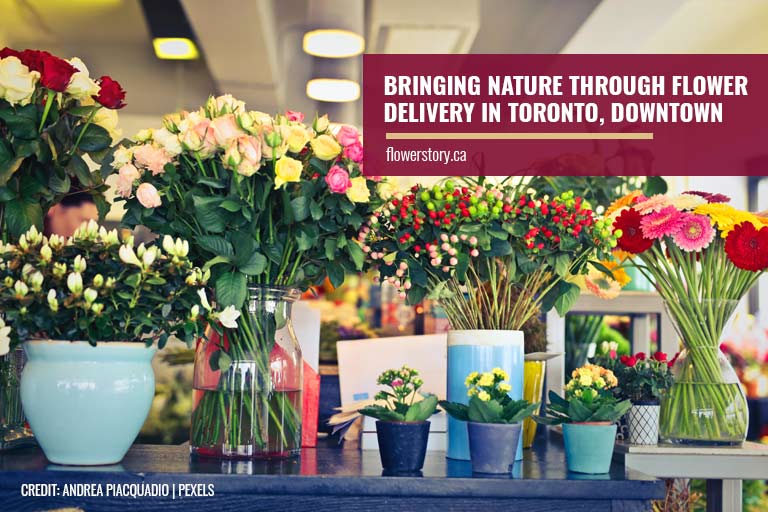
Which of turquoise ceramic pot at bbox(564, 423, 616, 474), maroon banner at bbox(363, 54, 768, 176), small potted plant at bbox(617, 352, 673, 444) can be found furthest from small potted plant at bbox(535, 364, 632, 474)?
maroon banner at bbox(363, 54, 768, 176)

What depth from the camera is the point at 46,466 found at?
3.65 feet

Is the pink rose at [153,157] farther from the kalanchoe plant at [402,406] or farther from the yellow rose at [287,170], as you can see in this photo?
the kalanchoe plant at [402,406]

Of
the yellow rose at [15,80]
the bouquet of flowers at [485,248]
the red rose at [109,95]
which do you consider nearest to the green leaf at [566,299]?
the bouquet of flowers at [485,248]

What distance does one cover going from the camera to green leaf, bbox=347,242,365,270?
4.15 ft

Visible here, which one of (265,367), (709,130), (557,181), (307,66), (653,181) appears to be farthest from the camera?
(709,130)

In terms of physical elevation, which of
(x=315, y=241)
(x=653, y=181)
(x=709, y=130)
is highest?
(x=709, y=130)

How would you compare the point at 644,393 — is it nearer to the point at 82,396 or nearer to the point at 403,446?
the point at 403,446

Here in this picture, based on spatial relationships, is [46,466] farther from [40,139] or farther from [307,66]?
[307,66]

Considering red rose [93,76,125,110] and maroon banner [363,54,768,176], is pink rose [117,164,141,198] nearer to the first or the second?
red rose [93,76,125,110]

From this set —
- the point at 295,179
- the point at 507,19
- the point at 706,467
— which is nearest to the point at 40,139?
the point at 295,179

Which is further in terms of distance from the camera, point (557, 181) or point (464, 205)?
point (557, 181)

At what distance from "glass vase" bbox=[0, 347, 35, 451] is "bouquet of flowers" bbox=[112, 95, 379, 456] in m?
0.26

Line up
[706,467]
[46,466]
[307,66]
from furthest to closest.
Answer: [307,66] < [706,467] < [46,466]

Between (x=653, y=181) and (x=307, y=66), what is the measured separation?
2.60m
